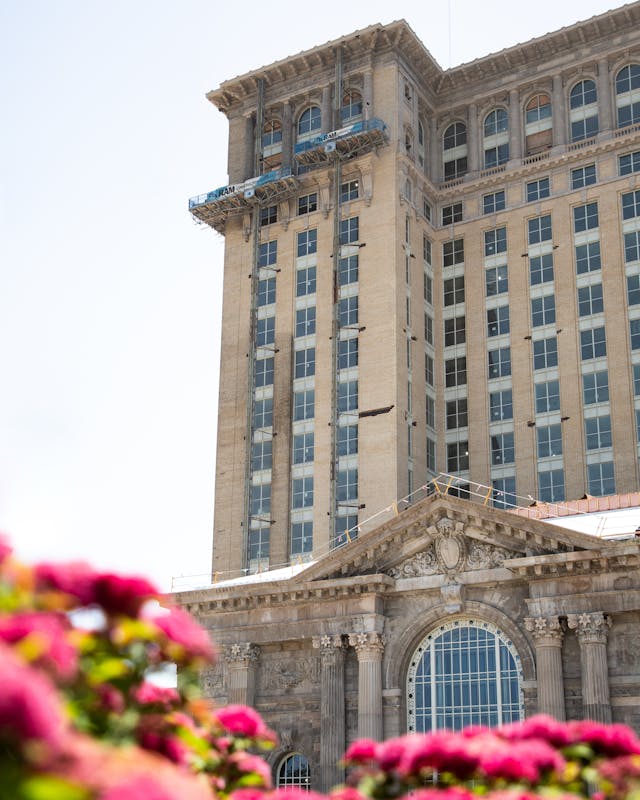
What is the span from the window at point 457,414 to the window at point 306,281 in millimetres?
13979

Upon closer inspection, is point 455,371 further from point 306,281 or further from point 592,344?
point 306,281

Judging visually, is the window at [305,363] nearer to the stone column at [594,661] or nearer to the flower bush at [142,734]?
the stone column at [594,661]

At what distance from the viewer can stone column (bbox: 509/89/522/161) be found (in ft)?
286

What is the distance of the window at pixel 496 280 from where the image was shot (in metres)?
84.6

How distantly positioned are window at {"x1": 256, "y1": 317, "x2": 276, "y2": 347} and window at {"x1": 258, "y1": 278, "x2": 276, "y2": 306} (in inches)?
59.5

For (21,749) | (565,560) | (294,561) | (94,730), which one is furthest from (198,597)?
(21,749)

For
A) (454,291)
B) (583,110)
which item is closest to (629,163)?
(583,110)

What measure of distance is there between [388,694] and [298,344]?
45.1 m

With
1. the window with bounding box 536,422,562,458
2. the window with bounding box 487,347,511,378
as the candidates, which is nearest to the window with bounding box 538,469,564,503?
the window with bounding box 536,422,562,458

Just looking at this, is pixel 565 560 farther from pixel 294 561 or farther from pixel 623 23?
pixel 623 23

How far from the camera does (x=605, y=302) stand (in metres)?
78.9

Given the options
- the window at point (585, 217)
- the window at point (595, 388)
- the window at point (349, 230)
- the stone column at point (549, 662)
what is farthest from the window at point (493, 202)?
the stone column at point (549, 662)

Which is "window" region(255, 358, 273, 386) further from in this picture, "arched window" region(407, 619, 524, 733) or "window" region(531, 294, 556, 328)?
"arched window" region(407, 619, 524, 733)

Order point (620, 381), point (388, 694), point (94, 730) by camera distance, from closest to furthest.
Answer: point (94, 730) < point (388, 694) < point (620, 381)
